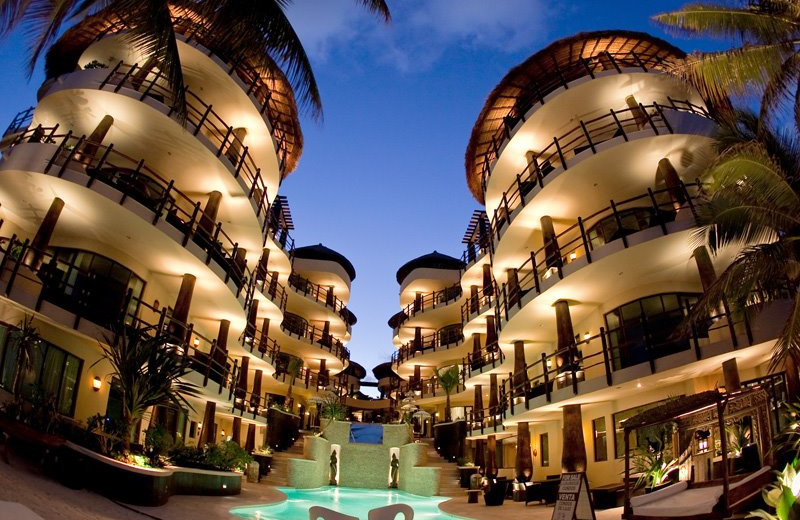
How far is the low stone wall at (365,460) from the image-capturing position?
2277 centimetres

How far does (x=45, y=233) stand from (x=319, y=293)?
1113 inches

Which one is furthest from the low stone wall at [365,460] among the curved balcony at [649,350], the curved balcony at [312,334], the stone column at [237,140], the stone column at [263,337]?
the stone column at [237,140]

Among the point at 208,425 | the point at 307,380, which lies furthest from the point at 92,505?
the point at 307,380

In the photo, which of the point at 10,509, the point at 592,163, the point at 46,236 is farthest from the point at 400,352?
the point at 10,509

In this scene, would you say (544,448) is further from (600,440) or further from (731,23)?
(731,23)

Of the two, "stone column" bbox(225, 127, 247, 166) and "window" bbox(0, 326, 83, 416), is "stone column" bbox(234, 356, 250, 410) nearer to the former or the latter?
"window" bbox(0, 326, 83, 416)

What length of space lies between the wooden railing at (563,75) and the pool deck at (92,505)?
14.8 m

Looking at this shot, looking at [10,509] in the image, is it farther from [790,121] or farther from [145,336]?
[790,121]

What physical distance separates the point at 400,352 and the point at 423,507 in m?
24.5

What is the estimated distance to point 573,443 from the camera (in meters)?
16.1

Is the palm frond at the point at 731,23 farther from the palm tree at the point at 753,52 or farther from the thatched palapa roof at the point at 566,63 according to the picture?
the thatched palapa roof at the point at 566,63

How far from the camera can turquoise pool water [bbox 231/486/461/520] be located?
12.7 m

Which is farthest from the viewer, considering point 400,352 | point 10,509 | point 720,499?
point 400,352

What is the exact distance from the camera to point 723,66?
1120 centimetres
